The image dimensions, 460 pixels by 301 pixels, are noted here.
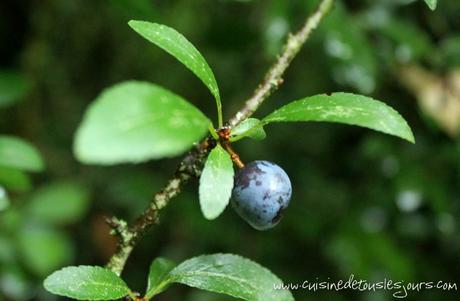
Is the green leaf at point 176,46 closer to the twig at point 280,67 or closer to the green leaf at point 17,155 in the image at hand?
the twig at point 280,67

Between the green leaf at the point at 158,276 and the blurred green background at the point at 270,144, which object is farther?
the blurred green background at the point at 270,144

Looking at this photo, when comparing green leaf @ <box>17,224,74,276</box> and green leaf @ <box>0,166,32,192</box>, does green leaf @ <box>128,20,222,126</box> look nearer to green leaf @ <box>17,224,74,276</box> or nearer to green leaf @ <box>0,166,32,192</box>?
green leaf @ <box>0,166,32,192</box>

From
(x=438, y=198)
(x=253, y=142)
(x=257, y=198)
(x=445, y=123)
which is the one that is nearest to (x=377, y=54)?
(x=445, y=123)

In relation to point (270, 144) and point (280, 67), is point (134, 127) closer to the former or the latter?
point (280, 67)

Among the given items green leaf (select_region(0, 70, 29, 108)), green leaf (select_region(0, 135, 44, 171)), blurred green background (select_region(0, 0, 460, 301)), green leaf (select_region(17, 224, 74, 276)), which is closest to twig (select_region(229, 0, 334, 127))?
blurred green background (select_region(0, 0, 460, 301))

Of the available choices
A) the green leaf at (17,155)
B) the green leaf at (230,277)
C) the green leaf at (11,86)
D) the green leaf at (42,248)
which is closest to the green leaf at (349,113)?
the green leaf at (230,277)
